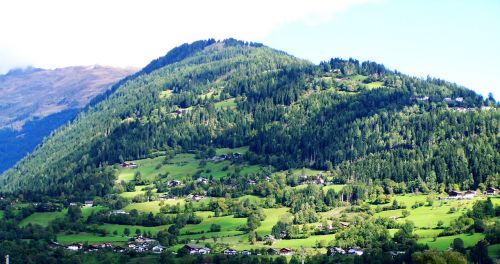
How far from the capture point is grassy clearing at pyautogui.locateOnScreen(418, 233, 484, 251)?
126625 millimetres

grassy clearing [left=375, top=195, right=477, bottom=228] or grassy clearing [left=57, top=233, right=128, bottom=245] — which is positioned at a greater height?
grassy clearing [left=375, top=195, right=477, bottom=228]

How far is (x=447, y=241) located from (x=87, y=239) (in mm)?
78937

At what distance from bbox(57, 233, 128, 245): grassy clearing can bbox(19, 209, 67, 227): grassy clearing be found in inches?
452

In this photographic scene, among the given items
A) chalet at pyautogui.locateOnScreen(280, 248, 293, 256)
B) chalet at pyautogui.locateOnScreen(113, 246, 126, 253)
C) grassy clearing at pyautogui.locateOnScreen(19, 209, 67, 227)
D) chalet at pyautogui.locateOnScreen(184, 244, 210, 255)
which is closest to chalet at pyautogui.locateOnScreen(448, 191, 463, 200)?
chalet at pyautogui.locateOnScreen(280, 248, 293, 256)

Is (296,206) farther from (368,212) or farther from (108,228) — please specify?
(108,228)

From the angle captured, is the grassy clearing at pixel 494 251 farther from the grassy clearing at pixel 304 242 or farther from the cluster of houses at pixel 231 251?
the cluster of houses at pixel 231 251

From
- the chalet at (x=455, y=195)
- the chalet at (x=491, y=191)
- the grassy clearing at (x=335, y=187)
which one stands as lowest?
the chalet at (x=455, y=195)

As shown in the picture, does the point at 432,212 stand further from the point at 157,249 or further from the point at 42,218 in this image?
the point at 42,218

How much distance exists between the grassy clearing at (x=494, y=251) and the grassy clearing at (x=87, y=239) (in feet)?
254

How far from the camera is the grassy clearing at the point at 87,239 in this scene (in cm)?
15500

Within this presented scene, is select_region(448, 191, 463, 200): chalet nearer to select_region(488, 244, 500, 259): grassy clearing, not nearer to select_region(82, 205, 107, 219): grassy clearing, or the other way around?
select_region(488, 244, 500, 259): grassy clearing

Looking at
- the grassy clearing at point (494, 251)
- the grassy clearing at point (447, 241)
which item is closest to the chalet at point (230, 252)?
the grassy clearing at point (447, 241)

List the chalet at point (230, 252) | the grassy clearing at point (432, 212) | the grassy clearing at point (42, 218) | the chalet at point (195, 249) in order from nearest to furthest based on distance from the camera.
Result: 1. the chalet at point (230, 252)
2. the chalet at point (195, 249)
3. the grassy clearing at point (432, 212)
4. the grassy clearing at point (42, 218)

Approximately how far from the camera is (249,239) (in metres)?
151
